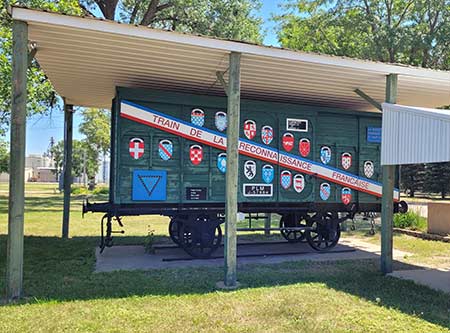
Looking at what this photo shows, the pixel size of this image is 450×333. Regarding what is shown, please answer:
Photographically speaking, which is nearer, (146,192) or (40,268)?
(40,268)

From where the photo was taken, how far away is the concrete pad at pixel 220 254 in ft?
25.4

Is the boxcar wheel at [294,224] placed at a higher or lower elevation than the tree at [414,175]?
lower

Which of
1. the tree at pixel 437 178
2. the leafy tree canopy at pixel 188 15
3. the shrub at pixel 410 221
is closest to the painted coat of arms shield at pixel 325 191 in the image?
the shrub at pixel 410 221

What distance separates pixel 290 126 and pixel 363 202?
2391 mm

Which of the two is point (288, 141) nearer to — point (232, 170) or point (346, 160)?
point (346, 160)

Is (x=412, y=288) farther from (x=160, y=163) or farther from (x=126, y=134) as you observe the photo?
(x=126, y=134)

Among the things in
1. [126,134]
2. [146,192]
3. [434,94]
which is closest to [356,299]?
[146,192]

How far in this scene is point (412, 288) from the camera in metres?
6.26

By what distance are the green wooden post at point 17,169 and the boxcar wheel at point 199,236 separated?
3576 mm

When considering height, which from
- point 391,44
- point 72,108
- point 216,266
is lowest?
point 216,266

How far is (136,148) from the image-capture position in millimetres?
7879

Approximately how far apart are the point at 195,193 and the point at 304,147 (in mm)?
2494

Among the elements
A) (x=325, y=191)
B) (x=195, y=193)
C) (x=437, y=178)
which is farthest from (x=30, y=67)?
(x=437, y=178)

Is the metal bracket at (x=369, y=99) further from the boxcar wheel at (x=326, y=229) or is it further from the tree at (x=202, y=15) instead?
the tree at (x=202, y=15)
